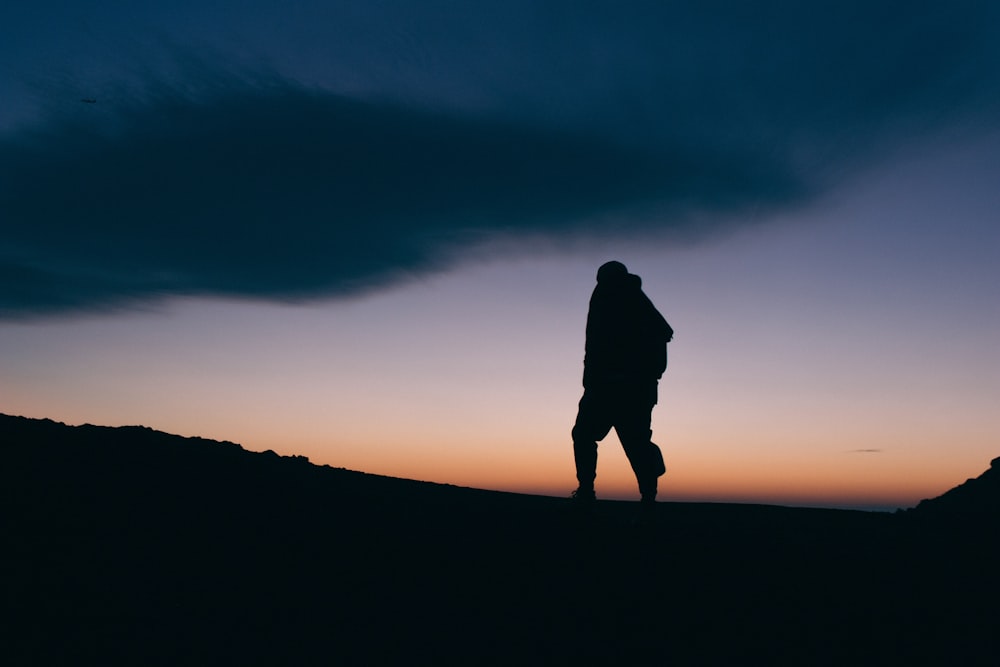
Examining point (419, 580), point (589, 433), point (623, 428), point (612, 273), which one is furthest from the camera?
point (612, 273)

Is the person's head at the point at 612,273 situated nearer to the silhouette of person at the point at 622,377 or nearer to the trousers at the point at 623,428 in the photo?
the silhouette of person at the point at 622,377

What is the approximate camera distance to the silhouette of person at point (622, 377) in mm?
8062

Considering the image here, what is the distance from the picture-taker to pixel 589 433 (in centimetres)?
818

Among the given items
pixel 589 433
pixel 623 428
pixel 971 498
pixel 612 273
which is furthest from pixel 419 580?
pixel 971 498

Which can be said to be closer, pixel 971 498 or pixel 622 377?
pixel 622 377

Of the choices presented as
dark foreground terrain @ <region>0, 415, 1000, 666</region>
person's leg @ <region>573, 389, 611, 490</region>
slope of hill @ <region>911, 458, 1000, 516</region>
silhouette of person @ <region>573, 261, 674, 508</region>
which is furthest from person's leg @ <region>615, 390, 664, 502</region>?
slope of hill @ <region>911, 458, 1000, 516</region>

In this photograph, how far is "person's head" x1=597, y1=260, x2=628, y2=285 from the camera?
8.37 metres

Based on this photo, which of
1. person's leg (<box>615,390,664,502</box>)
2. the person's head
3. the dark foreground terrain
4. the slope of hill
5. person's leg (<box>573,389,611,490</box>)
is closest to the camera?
the dark foreground terrain

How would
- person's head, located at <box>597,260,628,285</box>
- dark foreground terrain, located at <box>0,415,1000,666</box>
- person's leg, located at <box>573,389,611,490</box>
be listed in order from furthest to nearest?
person's head, located at <box>597,260,628,285</box>
person's leg, located at <box>573,389,611,490</box>
dark foreground terrain, located at <box>0,415,1000,666</box>

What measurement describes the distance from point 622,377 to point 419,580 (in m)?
3.19

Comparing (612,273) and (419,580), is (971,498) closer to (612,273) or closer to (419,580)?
(612,273)

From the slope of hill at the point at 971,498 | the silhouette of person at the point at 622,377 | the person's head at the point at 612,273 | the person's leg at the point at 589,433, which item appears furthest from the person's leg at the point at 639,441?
the slope of hill at the point at 971,498

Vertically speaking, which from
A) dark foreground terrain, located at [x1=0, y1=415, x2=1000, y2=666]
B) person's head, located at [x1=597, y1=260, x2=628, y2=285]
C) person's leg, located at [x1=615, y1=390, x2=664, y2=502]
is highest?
person's head, located at [x1=597, y1=260, x2=628, y2=285]

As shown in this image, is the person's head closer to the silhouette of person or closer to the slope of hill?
the silhouette of person
